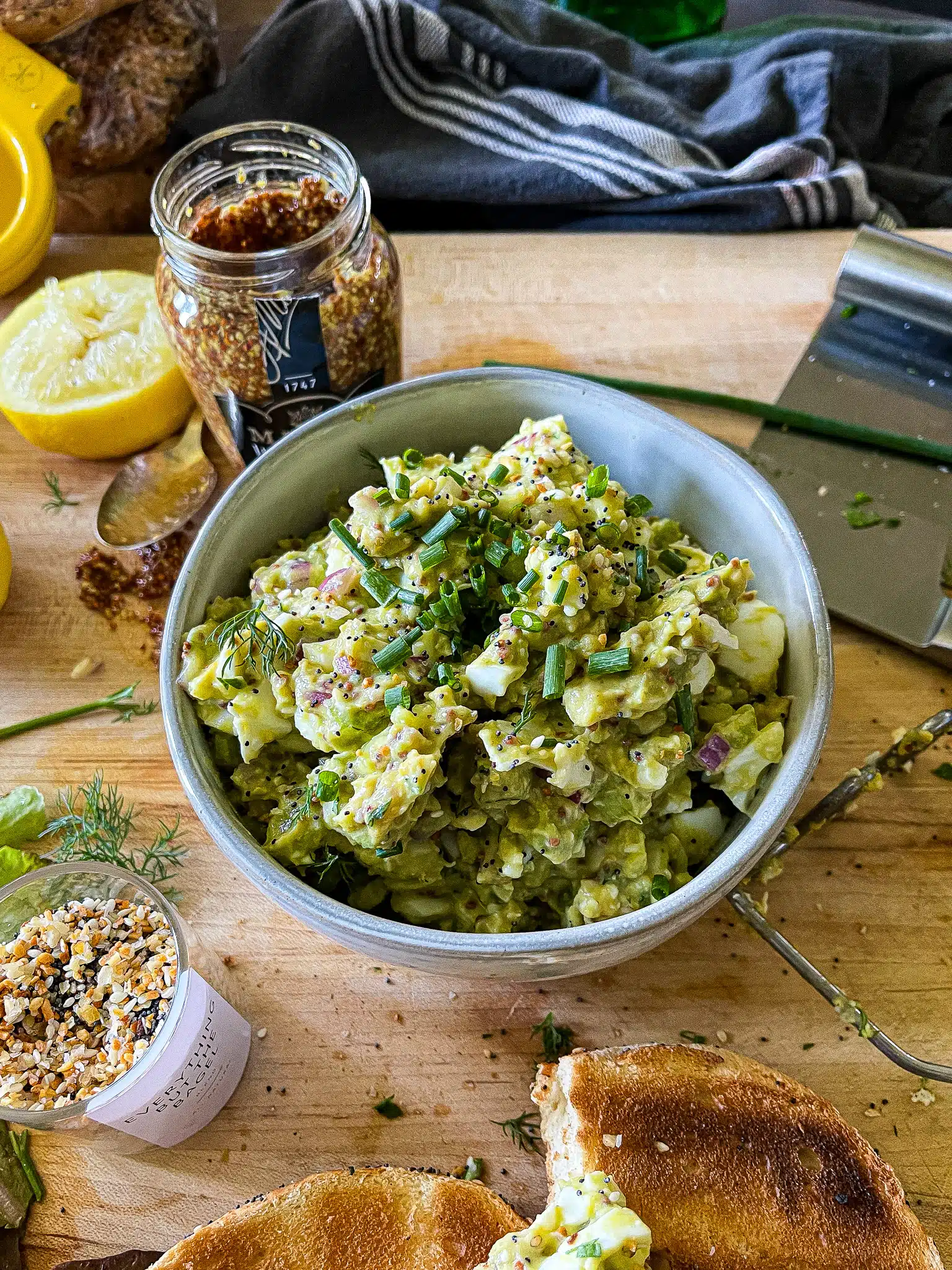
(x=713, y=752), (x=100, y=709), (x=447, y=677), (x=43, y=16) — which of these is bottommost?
(x=100, y=709)

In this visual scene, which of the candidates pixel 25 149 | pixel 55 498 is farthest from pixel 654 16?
pixel 55 498

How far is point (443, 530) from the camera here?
1.51 meters

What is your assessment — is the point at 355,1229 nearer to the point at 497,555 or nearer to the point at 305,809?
the point at 305,809

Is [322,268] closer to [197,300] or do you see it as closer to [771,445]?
[197,300]

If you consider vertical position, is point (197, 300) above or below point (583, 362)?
above

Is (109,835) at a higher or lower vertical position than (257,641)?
lower

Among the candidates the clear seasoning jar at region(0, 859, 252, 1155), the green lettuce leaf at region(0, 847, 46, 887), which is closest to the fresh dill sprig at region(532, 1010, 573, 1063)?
the clear seasoning jar at region(0, 859, 252, 1155)

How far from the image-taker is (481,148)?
2961mm

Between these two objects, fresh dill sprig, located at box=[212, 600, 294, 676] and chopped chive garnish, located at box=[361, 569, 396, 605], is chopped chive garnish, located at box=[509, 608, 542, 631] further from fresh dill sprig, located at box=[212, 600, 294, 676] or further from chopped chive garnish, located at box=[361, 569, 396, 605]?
fresh dill sprig, located at box=[212, 600, 294, 676]

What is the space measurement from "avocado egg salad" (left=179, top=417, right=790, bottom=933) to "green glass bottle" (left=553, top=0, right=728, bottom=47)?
2.55 metres

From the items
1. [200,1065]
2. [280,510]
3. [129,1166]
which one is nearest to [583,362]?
[280,510]

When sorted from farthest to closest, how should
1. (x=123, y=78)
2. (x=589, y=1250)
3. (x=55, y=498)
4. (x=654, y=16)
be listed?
(x=654, y=16) < (x=123, y=78) < (x=55, y=498) < (x=589, y=1250)

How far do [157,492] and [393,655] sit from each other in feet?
3.76

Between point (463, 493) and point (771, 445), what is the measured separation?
1078mm
